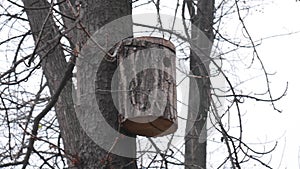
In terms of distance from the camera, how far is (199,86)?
20.5ft

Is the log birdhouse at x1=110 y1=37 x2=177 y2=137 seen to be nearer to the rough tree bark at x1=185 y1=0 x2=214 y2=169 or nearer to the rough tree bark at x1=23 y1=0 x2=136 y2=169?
the rough tree bark at x1=23 y1=0 x2=136 y2=169

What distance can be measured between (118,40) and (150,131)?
1.49 ft

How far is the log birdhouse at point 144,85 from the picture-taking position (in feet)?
9.00

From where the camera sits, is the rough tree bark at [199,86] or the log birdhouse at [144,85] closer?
the log birdhouse at [144,85]

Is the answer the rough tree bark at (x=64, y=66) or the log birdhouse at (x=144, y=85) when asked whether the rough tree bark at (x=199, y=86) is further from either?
the log birdhouse at (x=144, y=85)

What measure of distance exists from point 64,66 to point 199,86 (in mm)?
2750

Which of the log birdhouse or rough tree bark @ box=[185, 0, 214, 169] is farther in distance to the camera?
rough tree bark @ box=[185, 0, 214, 169]

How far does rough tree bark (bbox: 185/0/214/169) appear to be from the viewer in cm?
581

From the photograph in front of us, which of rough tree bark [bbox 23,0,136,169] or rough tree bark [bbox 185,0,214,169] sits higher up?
rough tree bark [bbox 185,0,214,169]

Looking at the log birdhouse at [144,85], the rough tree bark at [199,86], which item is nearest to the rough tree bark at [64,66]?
the log birdhouse at [144,85]

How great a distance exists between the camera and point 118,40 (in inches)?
116

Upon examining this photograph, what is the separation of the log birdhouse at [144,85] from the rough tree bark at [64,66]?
10 centimetres

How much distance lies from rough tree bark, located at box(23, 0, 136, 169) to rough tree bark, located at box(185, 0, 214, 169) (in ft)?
6.89

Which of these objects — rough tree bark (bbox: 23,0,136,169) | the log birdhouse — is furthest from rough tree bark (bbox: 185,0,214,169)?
the log birdhouse
